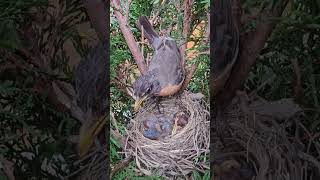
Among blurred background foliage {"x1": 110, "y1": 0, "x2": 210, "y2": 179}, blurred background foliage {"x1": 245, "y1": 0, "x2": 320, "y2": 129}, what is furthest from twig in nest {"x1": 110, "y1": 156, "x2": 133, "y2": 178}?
blurred background foliage {"x1": 245, "y1": 0, "x2": 320, "y2": 129}

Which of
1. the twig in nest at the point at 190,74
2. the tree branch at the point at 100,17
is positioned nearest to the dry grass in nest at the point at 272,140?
the twig in nest at the point at 190,74

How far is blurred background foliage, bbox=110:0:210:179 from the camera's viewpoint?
1.46 meters

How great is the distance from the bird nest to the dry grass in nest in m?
0.07

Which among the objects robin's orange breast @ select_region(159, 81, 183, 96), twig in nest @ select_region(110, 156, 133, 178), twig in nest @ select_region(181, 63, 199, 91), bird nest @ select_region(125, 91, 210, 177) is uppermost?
twig in nest @ select_region(181, 63, 199, 91)

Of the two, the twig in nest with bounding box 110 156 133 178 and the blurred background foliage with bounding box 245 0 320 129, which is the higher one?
the blurred background foliage with bounding box 245 0 320 129

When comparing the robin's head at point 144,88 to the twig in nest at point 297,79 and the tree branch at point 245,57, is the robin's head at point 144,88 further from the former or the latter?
the twig in nest at point 297,79

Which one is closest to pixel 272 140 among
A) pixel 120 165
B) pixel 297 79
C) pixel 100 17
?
pixel 297 79

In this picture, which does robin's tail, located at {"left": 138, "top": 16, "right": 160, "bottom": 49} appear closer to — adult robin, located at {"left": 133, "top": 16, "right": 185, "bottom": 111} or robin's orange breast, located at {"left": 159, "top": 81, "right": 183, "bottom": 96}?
adult robin, located at {"left": 133, "top": 16, "right": 185, "bottom": 111}

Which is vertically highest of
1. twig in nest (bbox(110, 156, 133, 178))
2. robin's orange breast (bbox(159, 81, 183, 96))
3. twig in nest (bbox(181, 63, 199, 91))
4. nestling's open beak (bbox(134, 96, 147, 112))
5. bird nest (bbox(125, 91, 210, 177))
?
twig in nest (bbox(181, 63, 199, 91))

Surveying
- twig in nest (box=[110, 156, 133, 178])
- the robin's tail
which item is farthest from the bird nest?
the robin's tail

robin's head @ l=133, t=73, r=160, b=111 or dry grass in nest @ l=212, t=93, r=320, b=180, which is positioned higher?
robin's head @ l=133, t=73, r=160, b=111

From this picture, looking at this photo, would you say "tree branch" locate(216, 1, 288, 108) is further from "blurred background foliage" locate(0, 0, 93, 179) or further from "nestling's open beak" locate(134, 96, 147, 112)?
"blurred background foliage" locate(0, 0, 93, 179)

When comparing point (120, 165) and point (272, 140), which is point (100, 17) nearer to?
point (120, 165)

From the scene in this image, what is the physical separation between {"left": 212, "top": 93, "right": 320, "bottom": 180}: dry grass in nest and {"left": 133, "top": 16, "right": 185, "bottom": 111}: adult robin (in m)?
0.17
